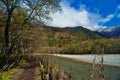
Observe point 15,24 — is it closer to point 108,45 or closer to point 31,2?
point 31,2

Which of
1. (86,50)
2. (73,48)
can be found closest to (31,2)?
(86,50)

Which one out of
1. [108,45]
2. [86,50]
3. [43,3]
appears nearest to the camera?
[43,3]

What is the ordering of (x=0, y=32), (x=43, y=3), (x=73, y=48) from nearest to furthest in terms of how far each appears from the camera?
1. (x=43, y=3)
2. (x=0, y=32)
3. (x=73, y=48)

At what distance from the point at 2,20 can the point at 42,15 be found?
16.6 ft

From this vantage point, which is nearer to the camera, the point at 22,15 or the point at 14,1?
the point at 14,1

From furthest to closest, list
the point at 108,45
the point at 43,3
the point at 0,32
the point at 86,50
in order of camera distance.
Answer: the point at 86,50 → the point at 108,45 → the point at 0,32 → the point at 43,3

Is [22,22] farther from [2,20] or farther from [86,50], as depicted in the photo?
[86,50]

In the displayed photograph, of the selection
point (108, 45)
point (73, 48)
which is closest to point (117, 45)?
point (108, 45)

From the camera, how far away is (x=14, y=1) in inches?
1161

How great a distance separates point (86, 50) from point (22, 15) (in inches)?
5492

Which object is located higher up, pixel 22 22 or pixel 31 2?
pixel 31 2

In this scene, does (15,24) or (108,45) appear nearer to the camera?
(15,24)

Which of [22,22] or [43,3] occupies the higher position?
[43,3]

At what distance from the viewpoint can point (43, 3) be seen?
3183 cm
